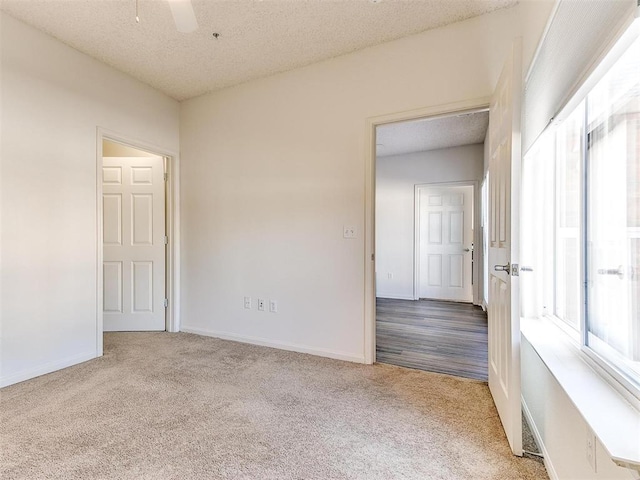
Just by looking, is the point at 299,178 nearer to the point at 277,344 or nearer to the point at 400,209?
the point at 277,344

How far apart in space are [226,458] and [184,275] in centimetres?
253

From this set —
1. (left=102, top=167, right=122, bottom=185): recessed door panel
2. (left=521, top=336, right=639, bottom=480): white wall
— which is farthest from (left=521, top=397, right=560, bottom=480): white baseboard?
(left=102, top=167, right=122, bottom=185): recessed door panel

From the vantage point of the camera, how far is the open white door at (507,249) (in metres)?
1.58

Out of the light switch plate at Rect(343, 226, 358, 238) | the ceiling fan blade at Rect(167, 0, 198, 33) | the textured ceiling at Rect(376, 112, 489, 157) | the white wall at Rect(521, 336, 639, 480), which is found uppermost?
the textured ceiling at Rect(376, 112, 489, 157)

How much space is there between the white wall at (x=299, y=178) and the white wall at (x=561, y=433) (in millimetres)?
1304

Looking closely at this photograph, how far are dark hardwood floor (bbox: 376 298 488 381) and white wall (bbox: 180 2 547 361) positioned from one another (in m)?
0.55

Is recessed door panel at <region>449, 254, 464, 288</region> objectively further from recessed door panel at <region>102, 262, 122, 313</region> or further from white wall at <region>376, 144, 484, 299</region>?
recessed door panel at <region>102, 262, 122, 313</region>

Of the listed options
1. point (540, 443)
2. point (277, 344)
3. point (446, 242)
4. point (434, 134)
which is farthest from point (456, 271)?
point (540, 443)

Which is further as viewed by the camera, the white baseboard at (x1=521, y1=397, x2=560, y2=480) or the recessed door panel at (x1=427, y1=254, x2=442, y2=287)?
the recessed door panel at (x1=427, y1=254, x2=442, y2=287)

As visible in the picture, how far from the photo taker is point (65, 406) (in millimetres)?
2020

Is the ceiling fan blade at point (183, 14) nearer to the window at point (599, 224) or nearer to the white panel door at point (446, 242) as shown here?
the window at point (599, 224)

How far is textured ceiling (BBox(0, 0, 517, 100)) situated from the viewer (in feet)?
7.32

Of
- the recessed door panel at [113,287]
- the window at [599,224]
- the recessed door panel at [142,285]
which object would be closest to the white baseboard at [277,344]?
the recessed door panel at [142,285]

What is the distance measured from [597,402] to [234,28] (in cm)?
300
